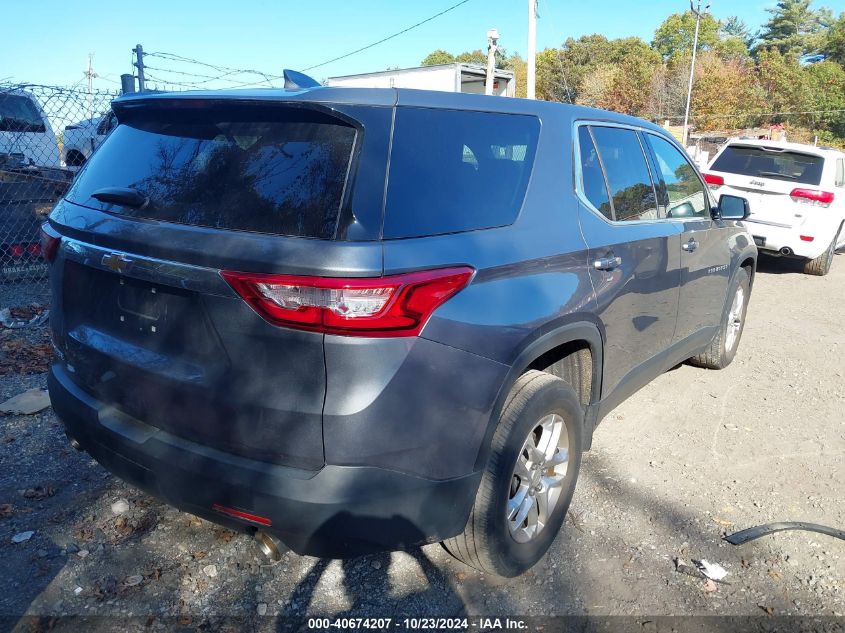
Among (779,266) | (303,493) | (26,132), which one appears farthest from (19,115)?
(779,266)

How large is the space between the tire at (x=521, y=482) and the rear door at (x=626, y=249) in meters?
0.49

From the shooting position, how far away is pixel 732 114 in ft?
153

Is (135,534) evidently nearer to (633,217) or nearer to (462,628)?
(462,628)

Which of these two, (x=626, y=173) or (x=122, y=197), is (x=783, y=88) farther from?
(x=122, y=197)

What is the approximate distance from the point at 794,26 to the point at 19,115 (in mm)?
84903

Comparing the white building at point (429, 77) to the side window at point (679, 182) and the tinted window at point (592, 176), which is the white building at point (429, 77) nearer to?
the side window at point (679, 182)

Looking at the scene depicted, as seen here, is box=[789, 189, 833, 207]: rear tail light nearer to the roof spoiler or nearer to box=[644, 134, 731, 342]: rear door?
box=[644, 134, 731, 342]: rear door

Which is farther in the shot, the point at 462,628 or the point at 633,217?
the point at 633,217

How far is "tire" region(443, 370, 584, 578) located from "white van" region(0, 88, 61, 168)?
7044mm

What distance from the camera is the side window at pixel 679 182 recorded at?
156 inches

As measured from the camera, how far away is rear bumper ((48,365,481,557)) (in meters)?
2.00

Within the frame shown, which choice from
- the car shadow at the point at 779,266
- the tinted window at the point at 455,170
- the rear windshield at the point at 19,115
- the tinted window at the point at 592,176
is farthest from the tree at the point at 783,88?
the tinted window at the point at 455,170

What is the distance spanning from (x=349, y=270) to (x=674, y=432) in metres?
3.01

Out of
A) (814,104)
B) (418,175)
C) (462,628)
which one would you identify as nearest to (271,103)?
(418,175)
